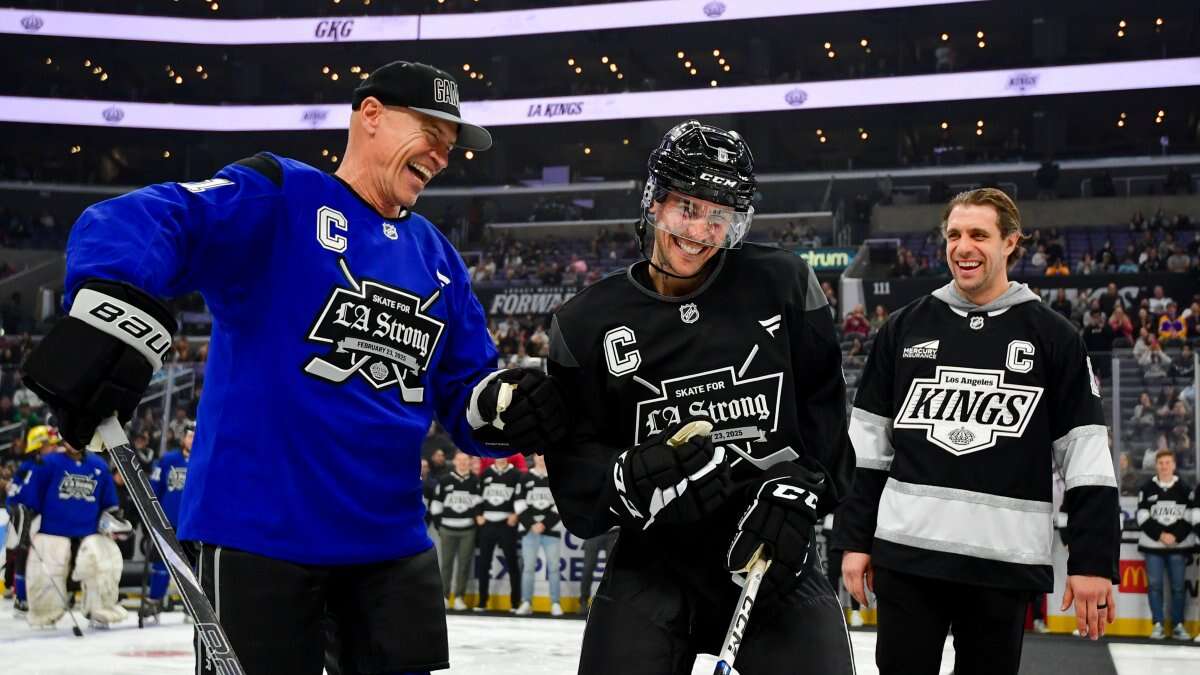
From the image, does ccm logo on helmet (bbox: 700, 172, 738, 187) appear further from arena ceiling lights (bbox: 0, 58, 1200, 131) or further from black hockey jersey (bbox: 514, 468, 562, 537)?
arena ceiling lights (bbox: 0, 58, 1200, 131)

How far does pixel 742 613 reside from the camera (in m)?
2.63

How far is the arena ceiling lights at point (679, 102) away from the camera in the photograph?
34.3 meters

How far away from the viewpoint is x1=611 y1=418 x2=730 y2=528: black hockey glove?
2.65m

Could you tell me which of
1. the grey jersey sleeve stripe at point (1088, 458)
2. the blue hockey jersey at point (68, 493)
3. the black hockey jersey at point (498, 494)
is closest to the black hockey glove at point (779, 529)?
the grey jersey sleeve stripe at point (1088, 458)

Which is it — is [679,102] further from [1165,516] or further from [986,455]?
[986,455]

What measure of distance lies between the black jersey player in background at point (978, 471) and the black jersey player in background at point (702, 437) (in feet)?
3.15

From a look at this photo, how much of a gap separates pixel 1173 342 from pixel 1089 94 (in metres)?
21.0

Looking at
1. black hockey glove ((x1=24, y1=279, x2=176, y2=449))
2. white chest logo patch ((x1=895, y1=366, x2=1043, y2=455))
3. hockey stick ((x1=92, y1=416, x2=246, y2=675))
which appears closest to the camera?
black hockey glove ((x1=24, y1=279, x2=176, y2=449))

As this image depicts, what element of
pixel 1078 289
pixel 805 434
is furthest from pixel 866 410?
pixel 1078 289

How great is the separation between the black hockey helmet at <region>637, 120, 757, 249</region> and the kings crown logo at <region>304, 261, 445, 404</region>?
65 centimetres

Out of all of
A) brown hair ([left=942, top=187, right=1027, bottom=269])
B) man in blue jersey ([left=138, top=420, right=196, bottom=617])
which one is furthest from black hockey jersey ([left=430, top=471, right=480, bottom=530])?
brown hair ([left=942, top=187, right=1027, bottom=269])

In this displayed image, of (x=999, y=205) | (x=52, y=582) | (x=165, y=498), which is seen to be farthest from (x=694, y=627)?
(x=165, y=498)

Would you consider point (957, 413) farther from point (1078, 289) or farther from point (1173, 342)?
point (1078, 289)

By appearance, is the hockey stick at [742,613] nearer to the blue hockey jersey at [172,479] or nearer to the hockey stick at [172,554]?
the hockey stick at [172,554]
